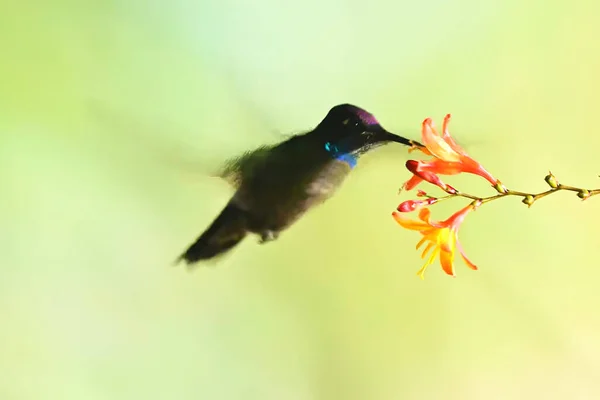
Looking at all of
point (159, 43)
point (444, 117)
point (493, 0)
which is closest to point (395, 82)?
point (444, 117)

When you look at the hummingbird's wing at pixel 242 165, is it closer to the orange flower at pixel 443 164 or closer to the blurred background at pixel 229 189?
the blurred background at pixel 229 189

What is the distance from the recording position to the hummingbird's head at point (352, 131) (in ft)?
3.35

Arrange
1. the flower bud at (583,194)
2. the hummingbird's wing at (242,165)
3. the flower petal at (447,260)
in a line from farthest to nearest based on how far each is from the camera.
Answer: the hummingbird's wing at (242,165) < the flower petal at (447,260) < the flower bud at (583,194)

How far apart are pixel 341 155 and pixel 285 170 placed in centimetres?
11

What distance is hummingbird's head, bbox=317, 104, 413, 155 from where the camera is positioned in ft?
3.35

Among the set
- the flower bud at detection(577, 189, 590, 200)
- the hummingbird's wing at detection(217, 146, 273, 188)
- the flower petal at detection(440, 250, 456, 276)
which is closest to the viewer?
the flower bud at detection(577, 189, 590, 200)

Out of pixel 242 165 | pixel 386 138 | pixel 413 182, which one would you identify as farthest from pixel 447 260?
pixel 242 165

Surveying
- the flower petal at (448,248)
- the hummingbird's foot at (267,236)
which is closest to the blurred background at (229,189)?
the hummingbird's foot at (267,236)

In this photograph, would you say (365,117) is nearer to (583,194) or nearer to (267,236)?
(267,236)

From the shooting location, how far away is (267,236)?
1.04 metres

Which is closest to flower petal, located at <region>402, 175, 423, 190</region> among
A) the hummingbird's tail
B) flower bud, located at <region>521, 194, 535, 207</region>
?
flower bud, located at <region>521, 194, 535, 207</region>

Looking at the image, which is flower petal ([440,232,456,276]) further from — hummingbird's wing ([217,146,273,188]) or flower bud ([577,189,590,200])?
hummingbird's wing ([217,146,273,188])

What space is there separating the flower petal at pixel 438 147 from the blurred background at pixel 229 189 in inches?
4.4

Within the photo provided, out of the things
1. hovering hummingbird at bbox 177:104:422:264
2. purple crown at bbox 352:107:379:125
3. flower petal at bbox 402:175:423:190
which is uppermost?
purple crown at bbox 352:107:379:125
